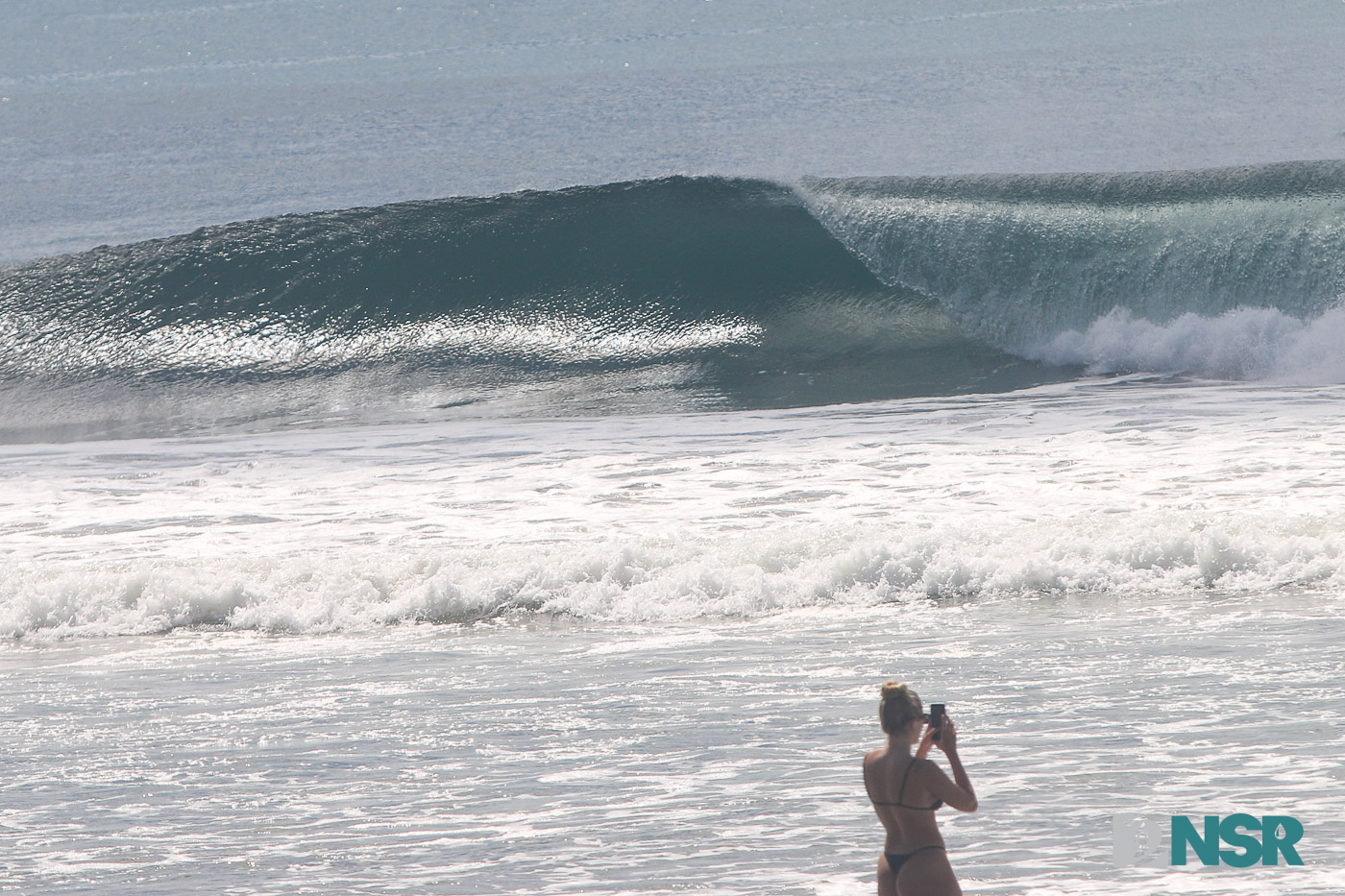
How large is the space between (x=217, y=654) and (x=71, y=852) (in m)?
2.72

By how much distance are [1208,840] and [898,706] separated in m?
1.39

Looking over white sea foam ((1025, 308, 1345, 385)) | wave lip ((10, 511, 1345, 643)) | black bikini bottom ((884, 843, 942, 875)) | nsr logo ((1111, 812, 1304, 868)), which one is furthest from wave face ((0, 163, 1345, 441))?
black bikini bottom ((884, 843, 942, 875))

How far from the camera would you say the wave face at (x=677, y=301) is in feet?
42.6

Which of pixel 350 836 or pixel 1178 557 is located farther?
pixel 1178 557

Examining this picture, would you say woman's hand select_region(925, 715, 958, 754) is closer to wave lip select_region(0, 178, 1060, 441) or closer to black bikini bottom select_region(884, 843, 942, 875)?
black bikini bottom select_region(884, 843, 942, 875)

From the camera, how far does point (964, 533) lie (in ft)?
25.4

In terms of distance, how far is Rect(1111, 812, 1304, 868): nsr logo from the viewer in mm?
3816

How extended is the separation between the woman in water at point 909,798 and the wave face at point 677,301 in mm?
9378

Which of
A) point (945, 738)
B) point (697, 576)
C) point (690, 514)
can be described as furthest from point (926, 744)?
point (690, 514)

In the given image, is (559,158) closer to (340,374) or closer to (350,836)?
(340,374)

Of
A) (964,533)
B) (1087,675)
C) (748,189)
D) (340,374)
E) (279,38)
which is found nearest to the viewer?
(1087,675)

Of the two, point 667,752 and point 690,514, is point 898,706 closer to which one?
point 667,752

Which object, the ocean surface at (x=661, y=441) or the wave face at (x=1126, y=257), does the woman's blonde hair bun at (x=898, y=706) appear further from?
the wave face at (x=1126, y=257)

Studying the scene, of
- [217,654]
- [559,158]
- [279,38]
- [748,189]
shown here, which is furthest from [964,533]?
[279,38]
